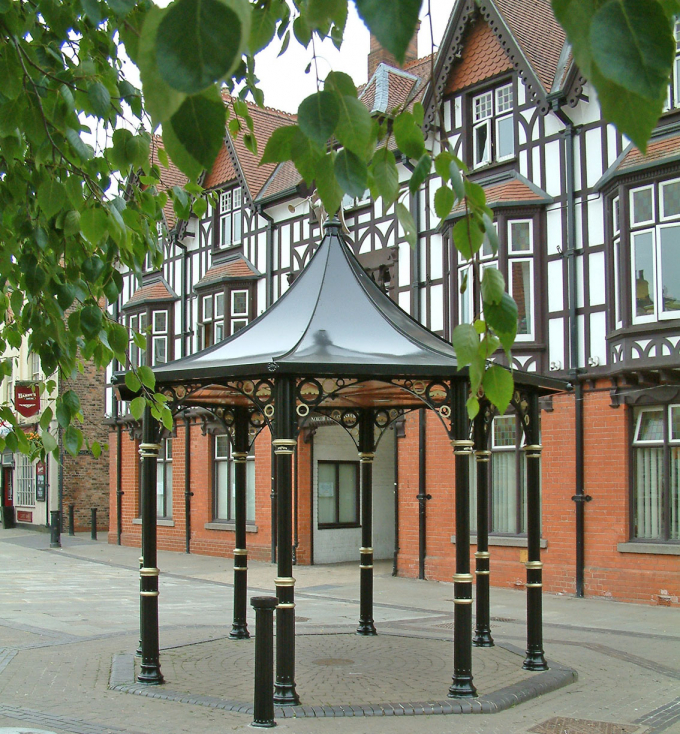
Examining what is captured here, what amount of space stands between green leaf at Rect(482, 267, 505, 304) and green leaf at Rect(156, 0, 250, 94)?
1325 millimetres

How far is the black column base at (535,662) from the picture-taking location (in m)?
9.30

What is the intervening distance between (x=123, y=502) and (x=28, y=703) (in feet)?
67.6

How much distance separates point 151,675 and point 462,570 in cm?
310

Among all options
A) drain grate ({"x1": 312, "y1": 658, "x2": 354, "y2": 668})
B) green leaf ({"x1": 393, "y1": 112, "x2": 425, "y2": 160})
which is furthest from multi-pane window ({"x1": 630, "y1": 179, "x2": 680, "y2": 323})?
green leaf ({"x1": 393, "y1": 112, "x2": 425, "y2": 160})

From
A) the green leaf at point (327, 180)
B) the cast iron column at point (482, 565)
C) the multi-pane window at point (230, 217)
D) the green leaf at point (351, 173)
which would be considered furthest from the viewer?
the multi-pane window at point (230, 217)

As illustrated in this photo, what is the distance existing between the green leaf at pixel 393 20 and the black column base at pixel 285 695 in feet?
23.4

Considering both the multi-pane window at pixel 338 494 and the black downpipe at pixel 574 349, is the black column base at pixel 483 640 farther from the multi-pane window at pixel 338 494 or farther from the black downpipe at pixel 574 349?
the multi-pane window at pixel 338 494

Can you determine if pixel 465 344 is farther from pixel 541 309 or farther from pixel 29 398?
pixel 541 309

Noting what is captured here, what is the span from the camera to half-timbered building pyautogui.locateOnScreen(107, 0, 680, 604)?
15.1 metres

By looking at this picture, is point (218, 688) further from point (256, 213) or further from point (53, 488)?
point (53, 488)

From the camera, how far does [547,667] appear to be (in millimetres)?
9375

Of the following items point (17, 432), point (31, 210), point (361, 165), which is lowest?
point (17, 432)

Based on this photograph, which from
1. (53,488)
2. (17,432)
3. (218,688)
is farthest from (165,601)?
(53,488)

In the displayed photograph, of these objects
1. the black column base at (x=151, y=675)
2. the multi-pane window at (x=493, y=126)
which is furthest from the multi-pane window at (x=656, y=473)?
the black column base at (x=151, y=675)
